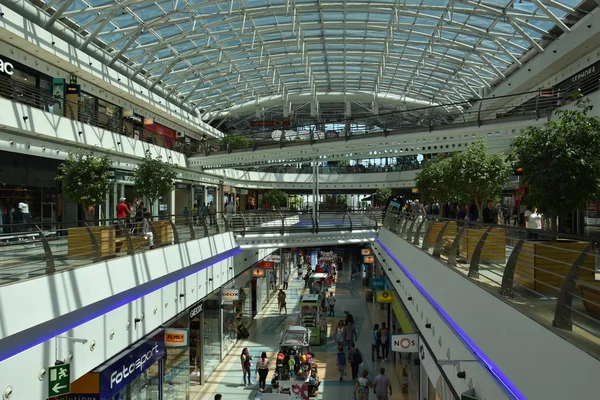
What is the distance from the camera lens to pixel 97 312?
9.23 metres

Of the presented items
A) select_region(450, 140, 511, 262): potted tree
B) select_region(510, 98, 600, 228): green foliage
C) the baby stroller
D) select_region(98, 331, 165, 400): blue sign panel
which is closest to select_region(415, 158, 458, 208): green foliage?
select_region(450, 140, 511, 262): potted tree

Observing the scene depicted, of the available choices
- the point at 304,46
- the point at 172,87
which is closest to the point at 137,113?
the point at 172,87

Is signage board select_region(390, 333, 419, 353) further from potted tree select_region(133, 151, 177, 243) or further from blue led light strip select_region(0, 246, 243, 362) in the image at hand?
potted tree select_region(133, 151, 177, 243)

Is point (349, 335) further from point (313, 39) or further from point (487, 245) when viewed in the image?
point (313, 39)

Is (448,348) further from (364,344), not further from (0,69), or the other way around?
(0,69)

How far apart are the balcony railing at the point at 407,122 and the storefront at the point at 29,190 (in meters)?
11.3

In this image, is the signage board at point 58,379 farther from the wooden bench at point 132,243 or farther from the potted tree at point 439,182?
the potted tree at point 439,182

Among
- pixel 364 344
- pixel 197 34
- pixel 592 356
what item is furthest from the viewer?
pixel 197 34

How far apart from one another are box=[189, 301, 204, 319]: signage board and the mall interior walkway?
2689 mm

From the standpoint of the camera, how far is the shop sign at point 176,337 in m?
12.4

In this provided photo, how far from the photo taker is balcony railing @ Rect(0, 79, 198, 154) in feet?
58.5

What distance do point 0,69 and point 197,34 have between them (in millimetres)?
13409

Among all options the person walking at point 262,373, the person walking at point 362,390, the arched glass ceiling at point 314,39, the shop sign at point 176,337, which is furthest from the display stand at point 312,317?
the arched glass ceiling at point 314,39

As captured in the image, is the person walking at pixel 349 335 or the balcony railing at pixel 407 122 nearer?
the balcony railing at pixel 407 122
